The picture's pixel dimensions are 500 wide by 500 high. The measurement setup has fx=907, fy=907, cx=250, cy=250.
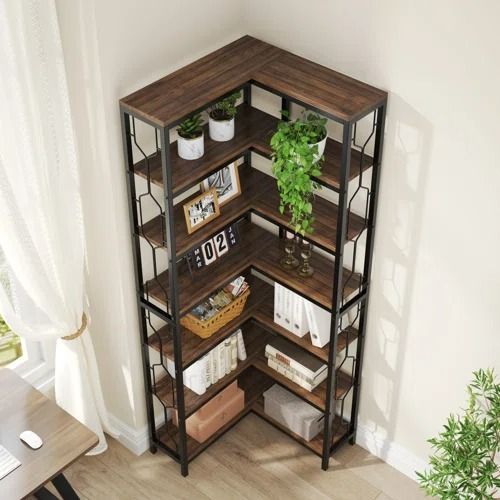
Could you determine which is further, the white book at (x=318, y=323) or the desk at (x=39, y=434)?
the white book at (x=318, y=323)

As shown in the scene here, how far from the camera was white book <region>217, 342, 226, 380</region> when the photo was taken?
3.72 metres

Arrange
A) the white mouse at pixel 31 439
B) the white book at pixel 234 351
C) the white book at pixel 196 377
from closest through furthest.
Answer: the white mouse at pixel 31 439, the white book at pixel 196 377, the white book at pixel 234 351

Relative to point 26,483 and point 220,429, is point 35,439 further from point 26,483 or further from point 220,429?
point 220,429

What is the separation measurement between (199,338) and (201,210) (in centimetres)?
59

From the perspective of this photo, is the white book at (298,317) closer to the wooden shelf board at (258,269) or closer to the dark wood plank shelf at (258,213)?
the wooden shelf board at (258,269)

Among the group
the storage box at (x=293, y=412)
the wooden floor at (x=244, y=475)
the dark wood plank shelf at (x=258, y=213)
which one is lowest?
the wooden floor at (x=244, y=475)

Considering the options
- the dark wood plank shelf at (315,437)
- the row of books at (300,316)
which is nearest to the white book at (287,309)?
the row of books at (300,316)

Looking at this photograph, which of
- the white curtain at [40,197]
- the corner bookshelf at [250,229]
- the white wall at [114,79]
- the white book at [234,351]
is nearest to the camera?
the white curtain at [40,197]

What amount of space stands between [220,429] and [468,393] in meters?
1.12

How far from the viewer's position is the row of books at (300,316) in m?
3.55

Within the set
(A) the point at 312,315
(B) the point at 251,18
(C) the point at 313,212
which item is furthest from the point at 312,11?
(A) the point at 312,315

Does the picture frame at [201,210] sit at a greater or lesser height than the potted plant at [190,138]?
lesser

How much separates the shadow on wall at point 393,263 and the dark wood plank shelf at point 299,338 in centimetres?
10

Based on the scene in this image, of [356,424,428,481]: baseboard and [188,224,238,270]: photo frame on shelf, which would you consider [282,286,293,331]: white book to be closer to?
[188,224,238,270]: photo frame on shelf
